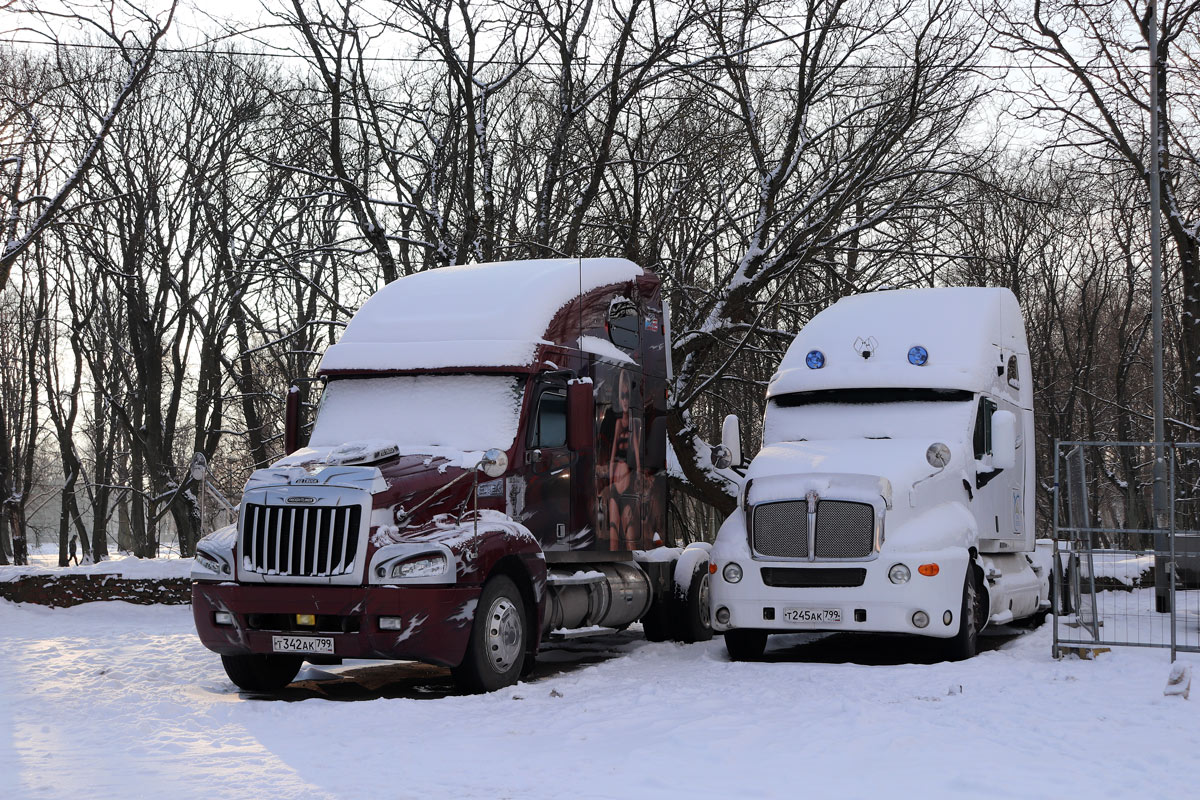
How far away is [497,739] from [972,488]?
257 inches

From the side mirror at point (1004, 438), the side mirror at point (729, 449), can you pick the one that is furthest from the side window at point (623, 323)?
the side mirror at point (1004, 438)

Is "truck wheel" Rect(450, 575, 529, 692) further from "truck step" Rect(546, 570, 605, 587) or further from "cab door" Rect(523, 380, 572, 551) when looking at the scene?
"cab door" Rect(523, 380, 572, 551)

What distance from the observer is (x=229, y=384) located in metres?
35.6

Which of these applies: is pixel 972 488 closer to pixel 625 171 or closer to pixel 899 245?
pixel 899 245

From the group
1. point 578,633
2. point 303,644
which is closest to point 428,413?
point 303,644

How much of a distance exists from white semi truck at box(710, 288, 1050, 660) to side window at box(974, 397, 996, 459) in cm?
2

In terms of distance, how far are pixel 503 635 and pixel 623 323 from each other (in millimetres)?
4323

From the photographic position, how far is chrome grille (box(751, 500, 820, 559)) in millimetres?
12609

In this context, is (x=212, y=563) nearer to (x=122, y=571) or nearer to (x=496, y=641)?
(x=496, y=641)

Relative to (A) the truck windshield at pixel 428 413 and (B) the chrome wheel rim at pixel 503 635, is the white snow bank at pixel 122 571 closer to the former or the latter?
(A) the truck windshield at pixel 428 413

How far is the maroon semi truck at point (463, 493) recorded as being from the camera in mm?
10812

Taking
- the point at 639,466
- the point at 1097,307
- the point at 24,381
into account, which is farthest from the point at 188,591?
the point at 1097,307

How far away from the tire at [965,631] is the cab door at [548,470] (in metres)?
3.70

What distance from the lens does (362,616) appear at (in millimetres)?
10711
